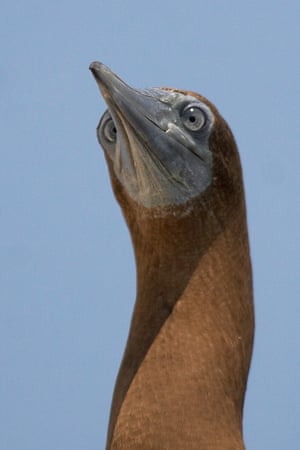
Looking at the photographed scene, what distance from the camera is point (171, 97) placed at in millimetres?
2875

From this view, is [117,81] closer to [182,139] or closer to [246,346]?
[182,139]

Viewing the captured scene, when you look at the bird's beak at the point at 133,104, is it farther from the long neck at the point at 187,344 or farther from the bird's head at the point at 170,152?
the long neck at the point at 187,344

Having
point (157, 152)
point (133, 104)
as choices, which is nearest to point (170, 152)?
point (157, 152)

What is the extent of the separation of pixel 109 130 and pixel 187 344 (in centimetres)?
48

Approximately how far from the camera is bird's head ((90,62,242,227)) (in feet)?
9.27

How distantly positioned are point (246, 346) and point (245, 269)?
→ 165mm

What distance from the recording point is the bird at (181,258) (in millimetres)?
2779

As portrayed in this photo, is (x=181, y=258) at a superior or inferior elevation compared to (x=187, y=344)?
superior

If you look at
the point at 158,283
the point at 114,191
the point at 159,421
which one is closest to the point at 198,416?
the point at 159,421

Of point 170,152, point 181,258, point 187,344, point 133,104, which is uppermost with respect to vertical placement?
point 133,104

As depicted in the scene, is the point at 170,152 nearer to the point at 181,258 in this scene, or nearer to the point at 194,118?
the point at 194,118

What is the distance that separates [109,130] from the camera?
9.41ft

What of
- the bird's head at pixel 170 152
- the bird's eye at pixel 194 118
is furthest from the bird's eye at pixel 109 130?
the bird's eye at pixel 194 118

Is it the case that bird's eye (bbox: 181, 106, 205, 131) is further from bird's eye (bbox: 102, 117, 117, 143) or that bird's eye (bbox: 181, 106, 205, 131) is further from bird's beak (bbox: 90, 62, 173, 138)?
bird's eye (bbox: 102, 117, 117, 143)
